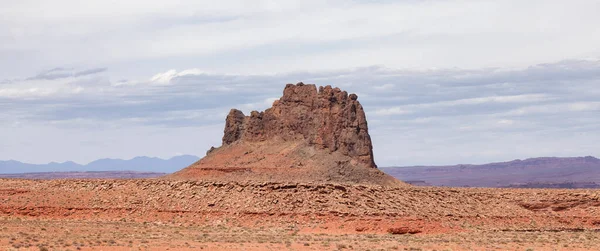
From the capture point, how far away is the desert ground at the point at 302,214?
174ft

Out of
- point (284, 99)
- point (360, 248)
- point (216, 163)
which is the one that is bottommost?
point (360, 248)

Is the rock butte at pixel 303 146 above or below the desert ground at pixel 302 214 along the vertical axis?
above

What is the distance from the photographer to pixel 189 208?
68.2 m

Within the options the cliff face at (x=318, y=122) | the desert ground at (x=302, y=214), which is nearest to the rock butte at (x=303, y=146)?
the cliff face at (x=318, y=122)

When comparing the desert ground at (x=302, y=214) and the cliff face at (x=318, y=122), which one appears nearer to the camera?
the desert ground at (x=302, y=214)

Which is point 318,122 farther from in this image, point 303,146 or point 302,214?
point 302,214

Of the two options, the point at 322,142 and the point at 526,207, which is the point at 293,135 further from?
the point at 526,207

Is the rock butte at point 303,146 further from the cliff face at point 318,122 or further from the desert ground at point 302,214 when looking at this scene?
the desert ground at point 302,214

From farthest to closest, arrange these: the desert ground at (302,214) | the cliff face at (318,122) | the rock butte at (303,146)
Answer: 1. the cliff face at (318,122)
2. the rock butte at (303,146)
3. the desert ground at (302,214)

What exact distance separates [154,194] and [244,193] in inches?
301

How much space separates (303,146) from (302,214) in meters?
18.6

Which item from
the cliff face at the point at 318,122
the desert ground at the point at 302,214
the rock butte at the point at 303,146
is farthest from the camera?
the cliff face at the point at 318,122

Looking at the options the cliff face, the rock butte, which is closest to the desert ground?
the rock butte

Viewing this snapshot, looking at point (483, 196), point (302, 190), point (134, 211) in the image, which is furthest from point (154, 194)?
point (483, 196)
